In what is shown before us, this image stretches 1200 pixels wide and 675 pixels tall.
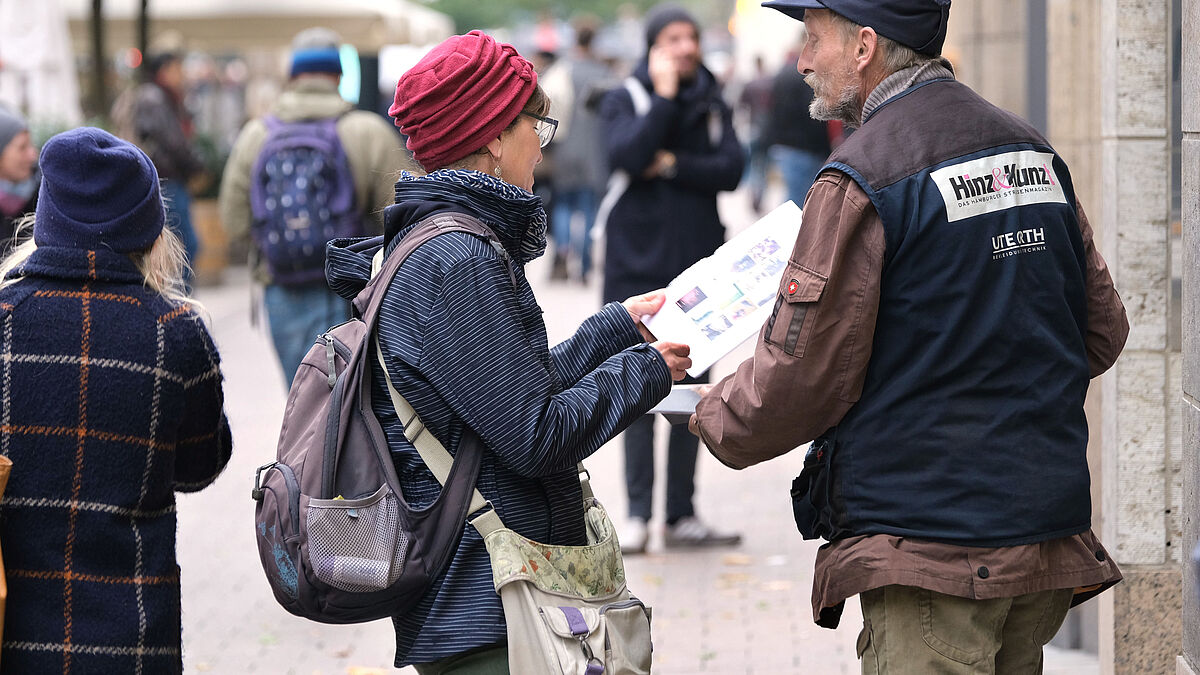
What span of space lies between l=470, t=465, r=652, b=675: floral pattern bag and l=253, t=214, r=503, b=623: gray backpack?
3.9 inches

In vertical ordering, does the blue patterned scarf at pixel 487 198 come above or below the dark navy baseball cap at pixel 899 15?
below

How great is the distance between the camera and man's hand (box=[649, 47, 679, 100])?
643 centimetres

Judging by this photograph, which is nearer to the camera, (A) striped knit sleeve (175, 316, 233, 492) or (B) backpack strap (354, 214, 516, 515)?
(B) backpack strap (354, 214, 516, 515)

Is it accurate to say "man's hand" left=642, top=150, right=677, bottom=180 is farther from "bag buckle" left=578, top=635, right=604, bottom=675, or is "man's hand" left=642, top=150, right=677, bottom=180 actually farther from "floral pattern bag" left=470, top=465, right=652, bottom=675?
"bag buckle" left=578, top=635, right=604, bottom=675

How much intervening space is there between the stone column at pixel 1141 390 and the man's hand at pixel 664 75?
101 inches

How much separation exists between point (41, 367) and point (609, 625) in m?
1.20

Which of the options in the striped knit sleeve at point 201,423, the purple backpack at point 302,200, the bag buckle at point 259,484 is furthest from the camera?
the purple backpack at point 302,200

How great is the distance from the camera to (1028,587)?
8.87 ft

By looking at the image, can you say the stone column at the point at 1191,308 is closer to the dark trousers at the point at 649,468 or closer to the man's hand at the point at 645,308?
the man's hand at the point at 645,308

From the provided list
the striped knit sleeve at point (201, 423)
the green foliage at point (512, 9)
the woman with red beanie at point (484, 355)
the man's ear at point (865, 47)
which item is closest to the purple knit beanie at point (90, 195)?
the striped knit sleeve at point (201, 423)

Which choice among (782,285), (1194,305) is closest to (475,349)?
(782,285)

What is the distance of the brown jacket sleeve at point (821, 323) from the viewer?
2.65 m

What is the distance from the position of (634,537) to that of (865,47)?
394cm

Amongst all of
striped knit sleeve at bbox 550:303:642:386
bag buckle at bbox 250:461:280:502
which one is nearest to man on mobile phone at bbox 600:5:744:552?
striped knit sleeve at bbox 550:303:642:386
